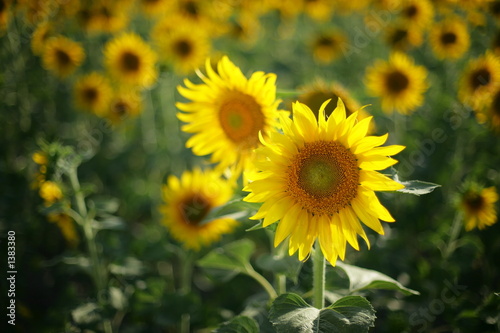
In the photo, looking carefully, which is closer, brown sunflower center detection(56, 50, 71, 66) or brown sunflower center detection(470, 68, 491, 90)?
brown sunflower center detection(470, 68, 491, 90)

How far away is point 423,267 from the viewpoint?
2891 millimetres

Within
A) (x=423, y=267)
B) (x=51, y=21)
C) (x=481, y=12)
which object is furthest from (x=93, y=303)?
(x=481, y=12)

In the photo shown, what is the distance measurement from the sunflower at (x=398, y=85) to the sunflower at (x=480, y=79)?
41cm

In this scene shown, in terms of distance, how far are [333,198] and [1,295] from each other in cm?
248

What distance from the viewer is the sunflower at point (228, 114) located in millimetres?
2002

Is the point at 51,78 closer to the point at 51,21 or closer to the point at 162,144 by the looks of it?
the point at 51,21

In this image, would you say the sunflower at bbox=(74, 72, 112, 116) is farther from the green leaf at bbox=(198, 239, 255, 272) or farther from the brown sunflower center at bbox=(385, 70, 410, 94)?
the brown sunflower center at bbox=(385, 70, 410, 94)

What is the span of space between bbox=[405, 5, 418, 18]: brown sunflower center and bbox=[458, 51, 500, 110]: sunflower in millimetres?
1034

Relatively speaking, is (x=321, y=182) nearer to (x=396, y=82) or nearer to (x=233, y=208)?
(x=233, y=208)

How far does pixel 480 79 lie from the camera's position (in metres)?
3.52

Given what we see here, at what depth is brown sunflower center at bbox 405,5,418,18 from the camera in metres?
4.36

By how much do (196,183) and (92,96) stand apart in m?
1.70

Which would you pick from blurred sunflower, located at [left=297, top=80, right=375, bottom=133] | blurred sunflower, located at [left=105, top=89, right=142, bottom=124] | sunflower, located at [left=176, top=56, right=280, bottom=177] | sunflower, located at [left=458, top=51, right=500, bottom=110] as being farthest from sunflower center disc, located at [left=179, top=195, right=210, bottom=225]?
sunflower, located at [left=458, top=51, right=500, bottom=110]

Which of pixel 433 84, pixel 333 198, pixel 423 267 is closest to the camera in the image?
pixel 333 198
